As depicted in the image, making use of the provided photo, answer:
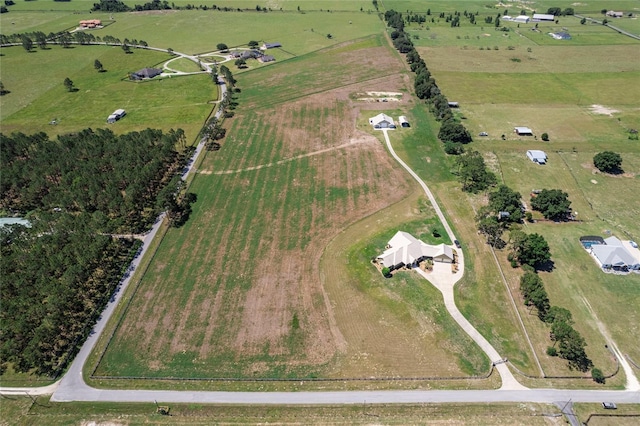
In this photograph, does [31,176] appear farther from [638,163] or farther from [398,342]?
[638,163]

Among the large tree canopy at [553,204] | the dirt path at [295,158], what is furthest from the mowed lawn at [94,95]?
the large tree canopy at [553,204]

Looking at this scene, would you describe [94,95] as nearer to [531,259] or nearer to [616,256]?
[531,259]

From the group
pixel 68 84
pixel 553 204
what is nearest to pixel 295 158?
pixel 553 204

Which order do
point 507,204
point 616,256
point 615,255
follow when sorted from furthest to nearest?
point 507,204 < point 615,255 < point 616,256

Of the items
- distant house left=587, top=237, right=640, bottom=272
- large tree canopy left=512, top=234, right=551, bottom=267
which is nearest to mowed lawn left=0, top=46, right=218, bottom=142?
large tree canopy left=512, top=234, right=551, bottom=267

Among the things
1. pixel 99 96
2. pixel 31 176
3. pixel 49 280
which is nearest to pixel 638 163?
pixel 49 280

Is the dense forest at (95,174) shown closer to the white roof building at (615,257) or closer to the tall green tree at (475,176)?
the tall green tree at (475,176)
